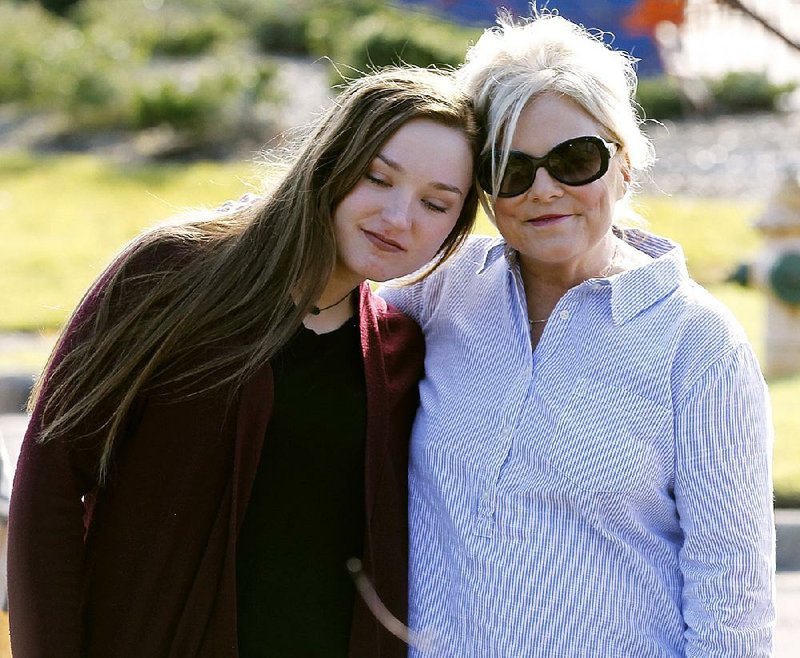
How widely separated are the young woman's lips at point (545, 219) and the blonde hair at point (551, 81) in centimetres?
13

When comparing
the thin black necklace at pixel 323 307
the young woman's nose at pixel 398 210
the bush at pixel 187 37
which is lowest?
the bush at pixel 187 37

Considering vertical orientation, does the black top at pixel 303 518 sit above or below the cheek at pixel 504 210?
below

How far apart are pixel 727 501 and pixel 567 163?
76cm

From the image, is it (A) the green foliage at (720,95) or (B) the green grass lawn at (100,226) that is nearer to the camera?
(B) the green grass lawn at (100,226)

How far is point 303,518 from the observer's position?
2447 millimetres

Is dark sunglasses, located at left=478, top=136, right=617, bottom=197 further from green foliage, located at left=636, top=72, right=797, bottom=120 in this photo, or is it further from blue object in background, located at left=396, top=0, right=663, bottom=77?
green foliage, located at left=636, top=72, right=797, bottom=120

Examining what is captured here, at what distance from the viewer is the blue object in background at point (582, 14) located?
16234 millimetres

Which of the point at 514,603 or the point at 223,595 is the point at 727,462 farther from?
the point at 223,595

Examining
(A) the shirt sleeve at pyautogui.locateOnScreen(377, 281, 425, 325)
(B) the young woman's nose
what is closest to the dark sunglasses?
(B) the young woman's nose

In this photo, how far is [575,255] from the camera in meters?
2.58

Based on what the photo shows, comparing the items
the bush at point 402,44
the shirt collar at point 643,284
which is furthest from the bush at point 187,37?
the shirt collar at point 643,284

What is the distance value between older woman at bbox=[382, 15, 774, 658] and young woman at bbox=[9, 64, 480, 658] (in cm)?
12

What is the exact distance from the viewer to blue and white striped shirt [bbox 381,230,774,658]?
2.28 m

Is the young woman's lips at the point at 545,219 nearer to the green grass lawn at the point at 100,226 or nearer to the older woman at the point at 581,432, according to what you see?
the older woman at the point at 581,432
